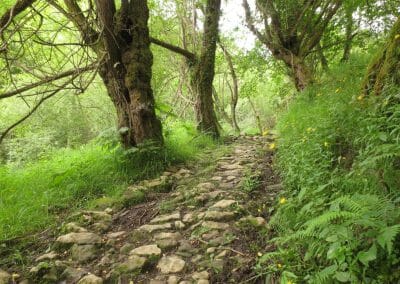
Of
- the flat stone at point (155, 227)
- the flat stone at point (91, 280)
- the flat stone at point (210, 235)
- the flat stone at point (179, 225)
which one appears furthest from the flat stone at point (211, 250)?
the flat stone at point (91, 280)


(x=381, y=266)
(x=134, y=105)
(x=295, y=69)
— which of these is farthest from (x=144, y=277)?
(x=295, y=69)

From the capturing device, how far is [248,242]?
258cm

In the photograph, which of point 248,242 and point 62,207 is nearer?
point 248,242

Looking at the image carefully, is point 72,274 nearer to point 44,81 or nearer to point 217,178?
point 217,178

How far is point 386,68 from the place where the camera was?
121 inches

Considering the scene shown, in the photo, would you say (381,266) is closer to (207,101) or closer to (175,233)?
(175,233)

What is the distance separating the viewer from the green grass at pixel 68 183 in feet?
11.2

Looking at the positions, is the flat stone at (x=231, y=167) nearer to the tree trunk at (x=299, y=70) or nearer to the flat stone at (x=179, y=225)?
the flat stone at (x=179, y=225)

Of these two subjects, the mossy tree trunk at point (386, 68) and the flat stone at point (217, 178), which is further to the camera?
the flat stone at point (217, 178)

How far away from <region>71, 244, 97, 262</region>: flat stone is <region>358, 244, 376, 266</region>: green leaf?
7.24ft

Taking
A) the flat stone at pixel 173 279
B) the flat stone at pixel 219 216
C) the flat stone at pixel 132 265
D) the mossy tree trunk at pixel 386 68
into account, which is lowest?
the flat stone at pixel 173 279

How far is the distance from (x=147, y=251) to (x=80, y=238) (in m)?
0.79

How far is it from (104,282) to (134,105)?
2930 mm

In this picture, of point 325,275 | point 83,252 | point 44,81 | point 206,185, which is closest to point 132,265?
point 83,252
